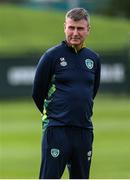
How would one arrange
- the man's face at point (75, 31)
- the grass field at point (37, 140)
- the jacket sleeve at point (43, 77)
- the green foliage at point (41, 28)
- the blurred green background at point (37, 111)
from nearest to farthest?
the man's face at point (75, 31) < the jacket sleeve at point (43, 77) < the grass field at point (37, 140) < the blurred green background at point (37, 111) < the green foliage at point (41, 28)

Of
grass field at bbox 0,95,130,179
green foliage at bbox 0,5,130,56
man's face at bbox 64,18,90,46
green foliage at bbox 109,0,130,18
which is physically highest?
green foliage at bbox 109,0,130,18

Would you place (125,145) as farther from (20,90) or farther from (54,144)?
(20,90)

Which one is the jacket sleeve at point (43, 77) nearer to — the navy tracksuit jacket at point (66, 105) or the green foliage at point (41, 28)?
the navy tracksuit jacket at point (66, 105)

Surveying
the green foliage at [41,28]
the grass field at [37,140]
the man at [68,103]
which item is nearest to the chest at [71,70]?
the man at [68,103]

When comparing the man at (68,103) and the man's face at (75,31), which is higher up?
the man's face at (75,31)

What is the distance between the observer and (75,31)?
9.25 meters

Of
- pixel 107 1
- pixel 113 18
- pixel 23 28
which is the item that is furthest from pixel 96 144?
pixel 107 1

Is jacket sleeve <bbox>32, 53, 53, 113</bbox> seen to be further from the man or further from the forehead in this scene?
the forehead

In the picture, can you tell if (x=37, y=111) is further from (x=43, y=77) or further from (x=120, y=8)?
(x=120, y=8)

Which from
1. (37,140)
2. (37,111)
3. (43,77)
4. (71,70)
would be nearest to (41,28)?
(37,111)

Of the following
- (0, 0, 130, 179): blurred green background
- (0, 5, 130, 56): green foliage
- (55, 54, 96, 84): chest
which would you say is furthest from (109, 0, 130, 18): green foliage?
(55, 54, 96, 84): chest

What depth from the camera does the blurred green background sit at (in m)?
16.9

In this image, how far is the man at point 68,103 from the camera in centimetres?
931

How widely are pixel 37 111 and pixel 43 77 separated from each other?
21316mm
